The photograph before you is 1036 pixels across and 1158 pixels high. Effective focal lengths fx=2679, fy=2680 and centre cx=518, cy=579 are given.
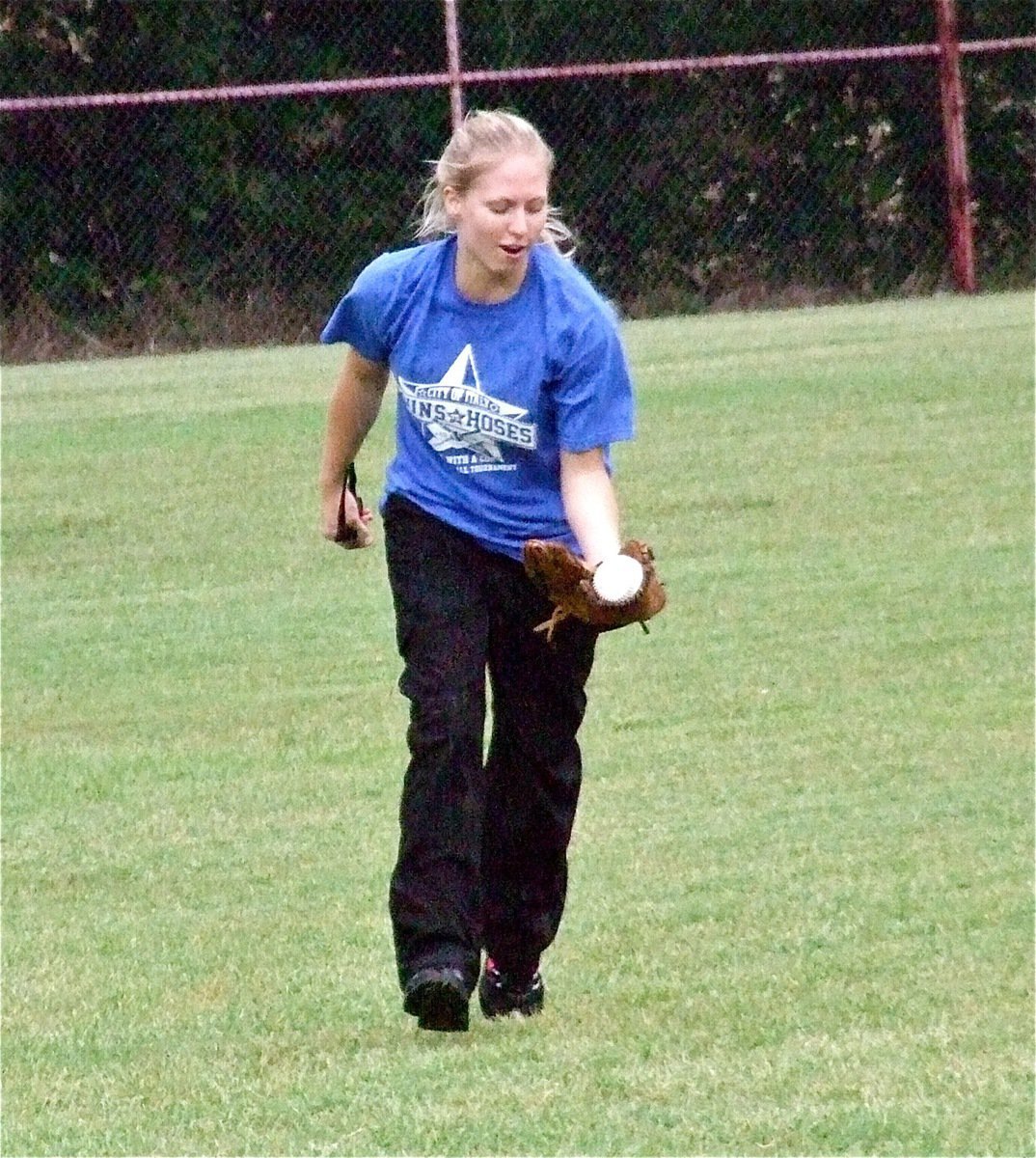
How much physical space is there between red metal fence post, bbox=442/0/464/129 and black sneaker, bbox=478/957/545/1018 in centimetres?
1137

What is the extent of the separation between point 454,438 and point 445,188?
0.44 m

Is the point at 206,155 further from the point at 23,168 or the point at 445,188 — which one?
the point at 445,188

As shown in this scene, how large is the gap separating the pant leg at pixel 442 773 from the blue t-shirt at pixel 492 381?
106 mm

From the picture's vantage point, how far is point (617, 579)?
14.9 ft

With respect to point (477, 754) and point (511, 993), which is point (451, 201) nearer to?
point (477, 754)

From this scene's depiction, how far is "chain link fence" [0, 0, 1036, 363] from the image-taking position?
1647 centimetres

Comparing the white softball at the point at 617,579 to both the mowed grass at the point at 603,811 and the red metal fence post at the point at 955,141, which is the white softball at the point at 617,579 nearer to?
the mowed grass at the point at 603,811

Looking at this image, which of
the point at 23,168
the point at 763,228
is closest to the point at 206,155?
the point at 23,168

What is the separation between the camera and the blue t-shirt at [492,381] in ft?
15.0

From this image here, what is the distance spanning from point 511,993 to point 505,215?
1406 millimetres

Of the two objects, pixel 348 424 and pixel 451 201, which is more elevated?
pixel 451 201

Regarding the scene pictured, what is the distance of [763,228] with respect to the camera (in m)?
17.9

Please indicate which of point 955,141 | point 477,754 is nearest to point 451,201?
point 477,754

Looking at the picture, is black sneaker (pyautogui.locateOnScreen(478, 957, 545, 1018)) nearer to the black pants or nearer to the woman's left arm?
the black pants
